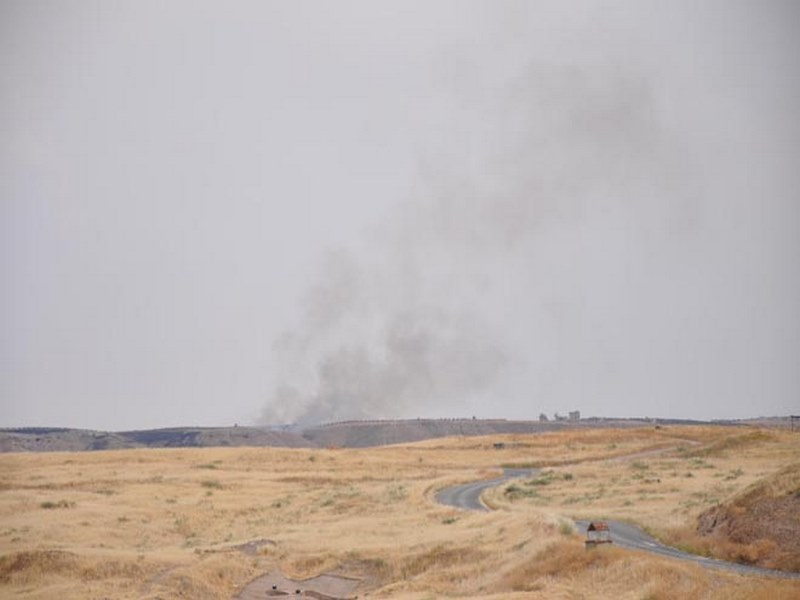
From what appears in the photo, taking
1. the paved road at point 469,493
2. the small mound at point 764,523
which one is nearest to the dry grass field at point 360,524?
the small mound at point 764,523

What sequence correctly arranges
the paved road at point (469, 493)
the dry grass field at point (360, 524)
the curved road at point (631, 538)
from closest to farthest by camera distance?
the curved road at point (631, 538), the dry grass field at point (360, 524), the paved road at point (469, 493)

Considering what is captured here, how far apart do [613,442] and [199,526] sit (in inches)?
3085

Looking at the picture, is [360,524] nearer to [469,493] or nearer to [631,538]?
[469,493]

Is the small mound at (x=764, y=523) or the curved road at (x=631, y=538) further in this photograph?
the small mound at (x=764, y=523)

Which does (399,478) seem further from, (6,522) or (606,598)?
(606,598)

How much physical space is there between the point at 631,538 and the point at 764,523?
6506mm

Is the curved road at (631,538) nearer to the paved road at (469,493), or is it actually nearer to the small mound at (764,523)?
the paved road at (469,493)

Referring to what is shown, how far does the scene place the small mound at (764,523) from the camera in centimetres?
3259

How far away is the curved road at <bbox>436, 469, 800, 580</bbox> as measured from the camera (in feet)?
102

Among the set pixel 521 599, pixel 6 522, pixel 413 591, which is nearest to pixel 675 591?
pixel 521 599

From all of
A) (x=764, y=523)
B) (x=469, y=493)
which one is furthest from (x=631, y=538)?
(x=469, y=493)

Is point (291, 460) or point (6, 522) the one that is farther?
point (291, 460)

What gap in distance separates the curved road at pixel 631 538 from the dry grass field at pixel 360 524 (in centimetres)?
107

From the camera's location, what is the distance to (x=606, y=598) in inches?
1073
